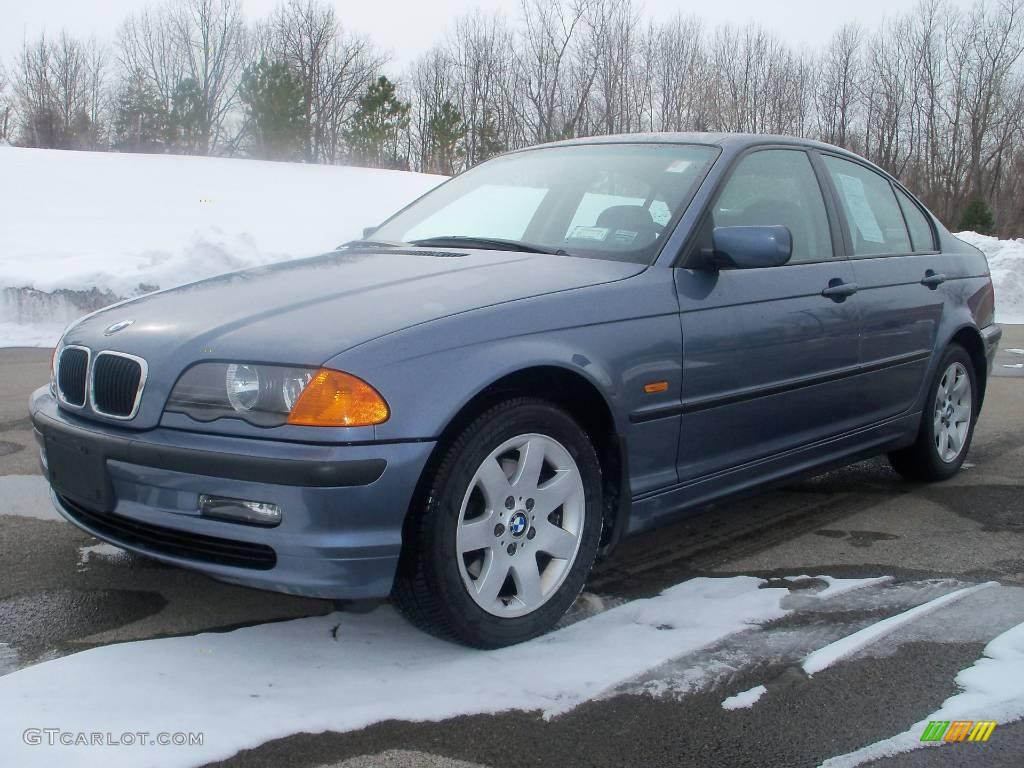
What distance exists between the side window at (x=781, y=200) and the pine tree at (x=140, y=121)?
158 feet

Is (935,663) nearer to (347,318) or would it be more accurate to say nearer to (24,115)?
(347,318)

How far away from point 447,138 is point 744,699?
155 ft

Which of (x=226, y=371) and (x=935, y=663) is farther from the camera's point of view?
(x=935, y=663)

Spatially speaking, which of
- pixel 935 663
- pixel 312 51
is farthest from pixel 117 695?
pixel 312 51

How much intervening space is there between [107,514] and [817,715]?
1.84 metres

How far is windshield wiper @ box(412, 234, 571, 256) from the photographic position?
335cm

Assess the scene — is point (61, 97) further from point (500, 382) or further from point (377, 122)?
point (500, 382)

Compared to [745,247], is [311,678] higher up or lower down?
lower down

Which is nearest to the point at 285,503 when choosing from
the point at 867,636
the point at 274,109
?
the point at 867,636

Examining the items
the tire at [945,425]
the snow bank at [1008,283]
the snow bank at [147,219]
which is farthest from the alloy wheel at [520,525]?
the snow bank at [1008,283]

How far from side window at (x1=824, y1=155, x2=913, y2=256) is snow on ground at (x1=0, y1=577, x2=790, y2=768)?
1.80 meters

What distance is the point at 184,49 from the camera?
59.1 m

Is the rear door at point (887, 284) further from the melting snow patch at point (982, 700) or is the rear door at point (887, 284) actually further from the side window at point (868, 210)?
the melting snow patch at point (982, 700)

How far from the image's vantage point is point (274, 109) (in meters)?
45.2
